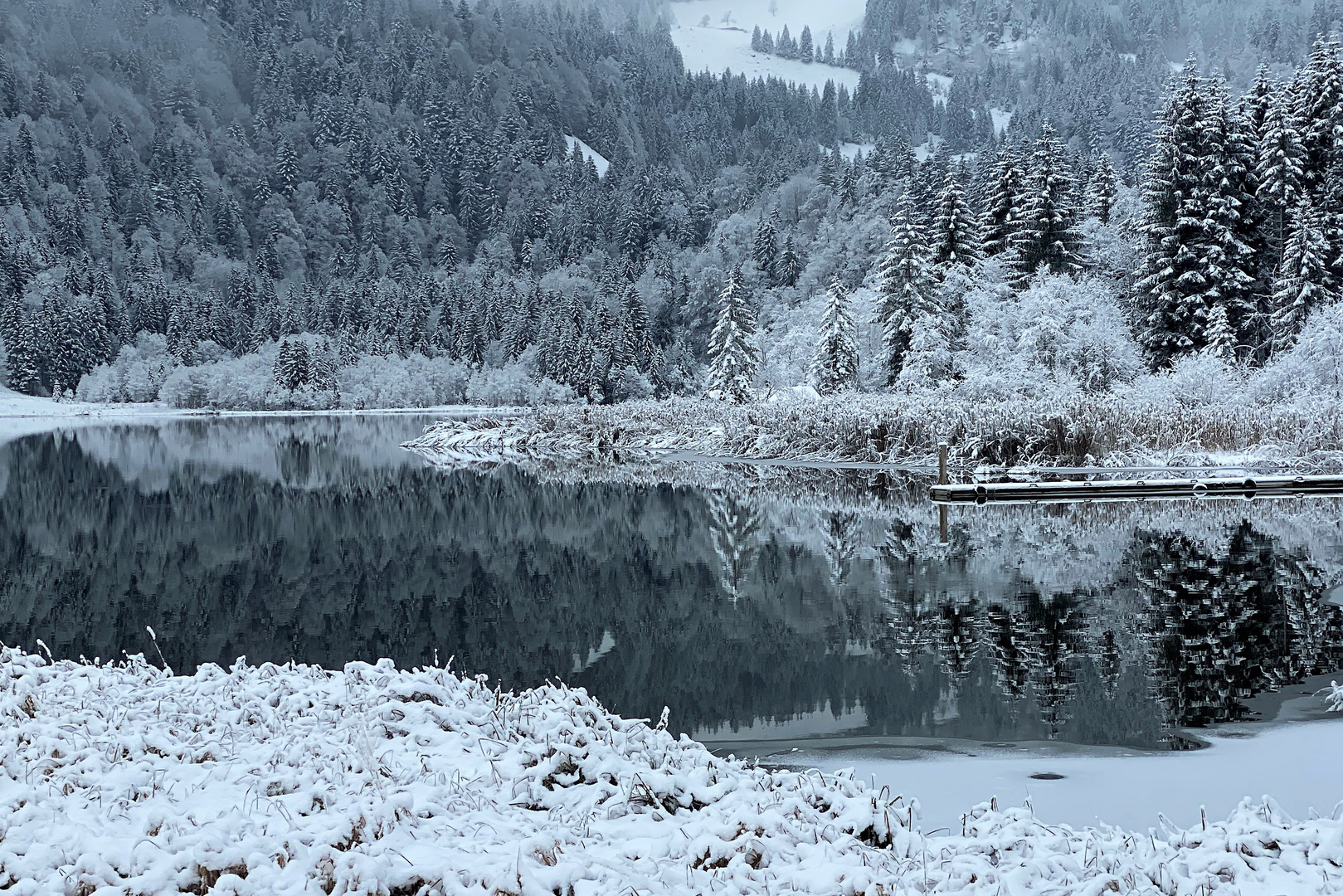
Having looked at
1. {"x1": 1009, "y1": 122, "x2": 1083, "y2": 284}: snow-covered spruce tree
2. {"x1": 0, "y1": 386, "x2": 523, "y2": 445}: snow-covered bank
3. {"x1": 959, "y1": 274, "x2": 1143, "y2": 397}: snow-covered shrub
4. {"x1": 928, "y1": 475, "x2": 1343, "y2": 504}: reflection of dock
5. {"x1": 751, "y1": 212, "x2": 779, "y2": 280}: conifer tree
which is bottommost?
{"x1": 928, "y1": 475, "x2": 1343, "y2": 504}: reflection of dock

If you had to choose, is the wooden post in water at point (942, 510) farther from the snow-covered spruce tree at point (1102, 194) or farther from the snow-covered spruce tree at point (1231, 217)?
the snow-covered spruce tree at point (1102, 194)

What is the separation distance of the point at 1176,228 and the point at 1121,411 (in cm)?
1822

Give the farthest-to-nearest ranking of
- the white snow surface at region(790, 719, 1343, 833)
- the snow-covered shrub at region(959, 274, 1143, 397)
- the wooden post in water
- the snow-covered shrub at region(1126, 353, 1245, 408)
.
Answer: the snow-covered shrub at region(959, 274, 1143, 397)
the snow-covered shrub at region(1126, 353, 1245, 408)
the wooden post in water
the white snow surface at region(790, 719, 1343, 833)

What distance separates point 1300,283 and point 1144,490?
69.1 ft

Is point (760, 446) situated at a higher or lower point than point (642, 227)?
lower

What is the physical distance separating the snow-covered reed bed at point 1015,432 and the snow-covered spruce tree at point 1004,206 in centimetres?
1242

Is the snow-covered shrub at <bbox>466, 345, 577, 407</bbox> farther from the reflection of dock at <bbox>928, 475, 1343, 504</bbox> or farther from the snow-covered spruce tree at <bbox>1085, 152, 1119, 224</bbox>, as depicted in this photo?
the reflection of dock at <bbox>928, 475, 1343, 504</bbox>

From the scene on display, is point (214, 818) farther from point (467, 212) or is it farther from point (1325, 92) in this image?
point (467, 212)

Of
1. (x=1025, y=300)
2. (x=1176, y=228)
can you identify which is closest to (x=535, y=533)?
(x=1025, y=300)

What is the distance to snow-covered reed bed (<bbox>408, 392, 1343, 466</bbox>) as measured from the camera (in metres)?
25.6

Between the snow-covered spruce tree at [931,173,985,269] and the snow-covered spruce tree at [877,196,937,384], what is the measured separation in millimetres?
1659

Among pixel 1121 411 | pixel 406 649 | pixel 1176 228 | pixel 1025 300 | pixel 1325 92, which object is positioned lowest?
pixel 406 649

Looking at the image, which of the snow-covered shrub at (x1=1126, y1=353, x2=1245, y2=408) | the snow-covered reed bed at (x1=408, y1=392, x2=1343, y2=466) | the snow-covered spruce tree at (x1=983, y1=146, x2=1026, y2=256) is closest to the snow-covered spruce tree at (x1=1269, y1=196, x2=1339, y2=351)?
the snow-covered shrub at (x1=1126, y1=353, x2=1245, y2=408)

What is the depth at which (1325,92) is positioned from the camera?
134ft
